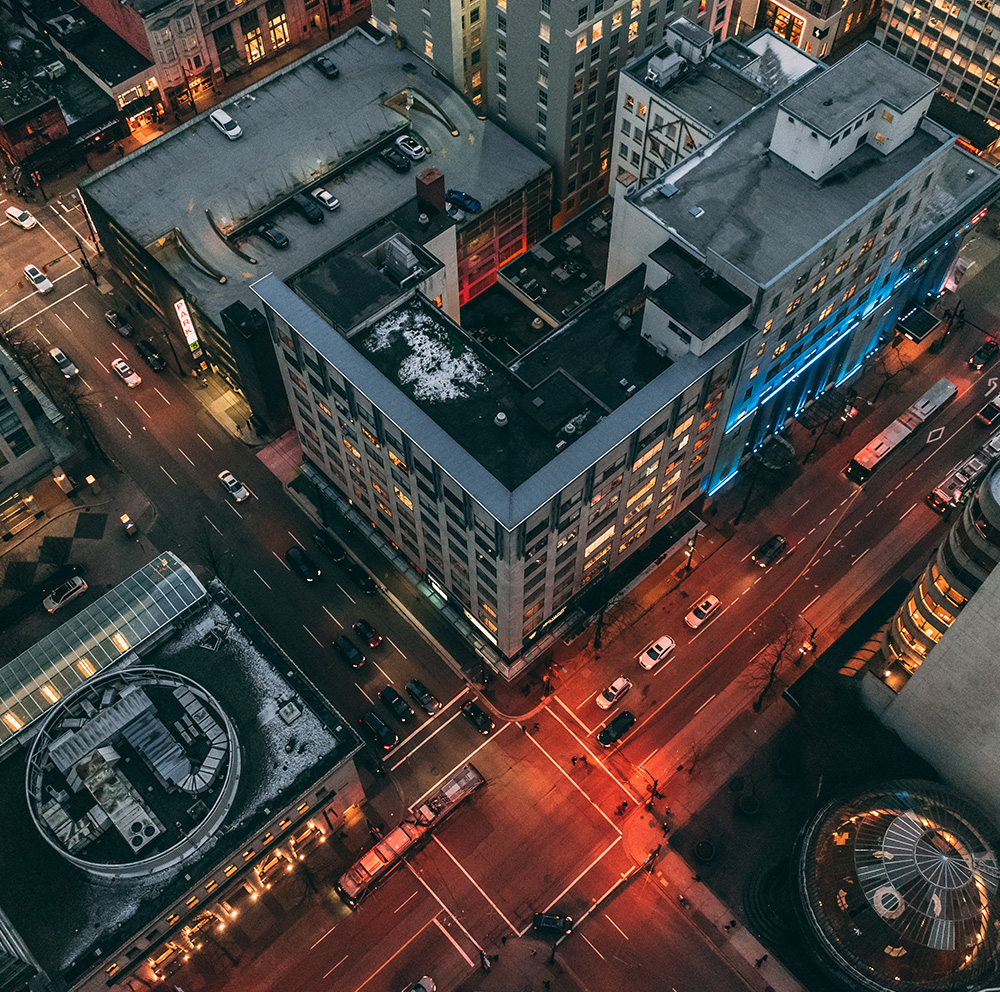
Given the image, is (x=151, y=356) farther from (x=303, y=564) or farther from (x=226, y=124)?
(x=303, y=564)

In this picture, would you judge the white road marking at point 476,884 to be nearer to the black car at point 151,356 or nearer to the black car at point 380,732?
the black car at point 380,732

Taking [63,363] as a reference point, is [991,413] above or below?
above

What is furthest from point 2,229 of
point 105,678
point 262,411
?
point 105,678

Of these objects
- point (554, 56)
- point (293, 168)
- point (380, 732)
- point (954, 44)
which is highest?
point (554, 56)

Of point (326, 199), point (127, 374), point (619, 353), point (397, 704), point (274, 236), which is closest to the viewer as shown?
point (619, 353)

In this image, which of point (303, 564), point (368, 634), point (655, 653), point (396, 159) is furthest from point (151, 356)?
point (655, 653)
